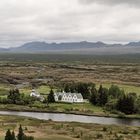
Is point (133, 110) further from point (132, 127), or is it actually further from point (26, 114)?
point (26, 114)

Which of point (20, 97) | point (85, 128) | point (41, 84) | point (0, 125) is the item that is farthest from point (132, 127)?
point (41, 84)

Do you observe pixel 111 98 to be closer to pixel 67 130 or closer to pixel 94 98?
pixel 94 98

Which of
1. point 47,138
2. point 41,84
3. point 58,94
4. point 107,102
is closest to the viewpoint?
point 47,138

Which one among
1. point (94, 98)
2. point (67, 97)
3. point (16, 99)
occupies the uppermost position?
point (94, 98)

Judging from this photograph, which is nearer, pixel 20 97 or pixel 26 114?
pixel 26 114

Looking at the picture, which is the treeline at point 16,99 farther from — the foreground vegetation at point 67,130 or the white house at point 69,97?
the foreground vegetation at point 67,130

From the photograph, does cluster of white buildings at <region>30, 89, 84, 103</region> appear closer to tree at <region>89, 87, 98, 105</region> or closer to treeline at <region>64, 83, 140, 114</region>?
treeline at <region>64, 83, 140, 114</region>

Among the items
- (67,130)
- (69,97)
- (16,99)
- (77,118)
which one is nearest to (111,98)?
(69,97)
